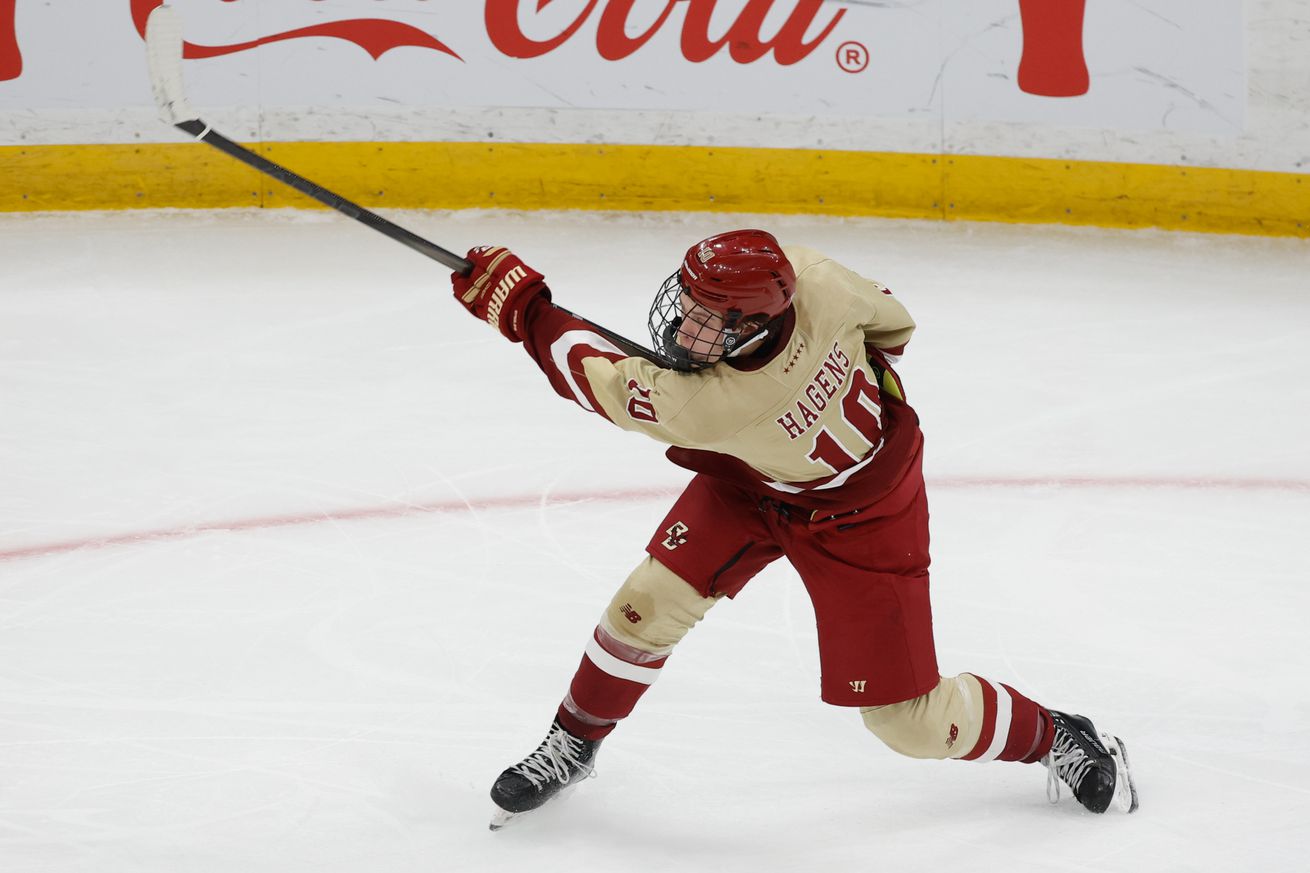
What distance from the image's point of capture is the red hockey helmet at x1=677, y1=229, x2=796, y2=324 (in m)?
1.94

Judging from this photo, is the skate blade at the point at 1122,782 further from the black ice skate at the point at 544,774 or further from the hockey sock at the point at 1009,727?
the black ice skate at the point at 544,774

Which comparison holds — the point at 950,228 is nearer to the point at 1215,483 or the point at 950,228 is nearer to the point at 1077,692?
the point at 1215,483

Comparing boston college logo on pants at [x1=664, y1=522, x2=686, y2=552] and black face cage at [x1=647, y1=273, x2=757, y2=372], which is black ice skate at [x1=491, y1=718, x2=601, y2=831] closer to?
boston college logo on pants at [x1=664, y1=522, x2=686, y2=552]

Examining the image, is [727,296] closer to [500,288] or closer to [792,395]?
[792,395]

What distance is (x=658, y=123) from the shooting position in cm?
574

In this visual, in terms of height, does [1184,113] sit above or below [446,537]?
above

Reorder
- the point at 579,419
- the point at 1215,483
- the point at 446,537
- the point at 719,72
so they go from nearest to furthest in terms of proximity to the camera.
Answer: the point at 446,537 < the point at 1215,483 < the point at 579,419 < the point at 719,72

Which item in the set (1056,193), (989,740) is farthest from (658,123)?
(989,740)

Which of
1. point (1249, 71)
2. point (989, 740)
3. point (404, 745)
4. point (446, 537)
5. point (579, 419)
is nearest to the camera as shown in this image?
point (989, 740)

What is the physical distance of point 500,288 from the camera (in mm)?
2266

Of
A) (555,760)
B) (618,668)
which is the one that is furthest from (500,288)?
(555,760)

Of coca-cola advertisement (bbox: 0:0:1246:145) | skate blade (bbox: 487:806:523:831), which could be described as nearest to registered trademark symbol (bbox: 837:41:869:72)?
coca-cola advertisement (bbox: 0:0:1246:145)

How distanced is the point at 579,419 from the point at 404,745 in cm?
162

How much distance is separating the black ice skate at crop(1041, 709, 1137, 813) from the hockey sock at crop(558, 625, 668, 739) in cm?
67
